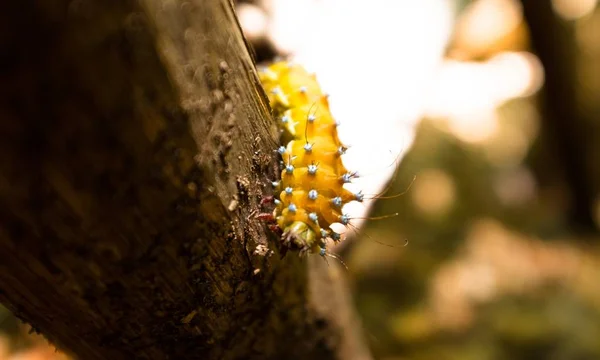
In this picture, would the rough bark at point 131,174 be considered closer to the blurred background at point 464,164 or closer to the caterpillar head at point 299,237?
the caterpillar head at point 299,237

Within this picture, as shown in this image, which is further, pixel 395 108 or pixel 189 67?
pixel 395 108

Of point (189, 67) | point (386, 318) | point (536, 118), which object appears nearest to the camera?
point (189, 67)

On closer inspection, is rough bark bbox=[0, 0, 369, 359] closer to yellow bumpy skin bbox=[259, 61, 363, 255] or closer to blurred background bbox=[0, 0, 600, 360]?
yellow bumpy skin bbox=[259, 61, 363, 255]

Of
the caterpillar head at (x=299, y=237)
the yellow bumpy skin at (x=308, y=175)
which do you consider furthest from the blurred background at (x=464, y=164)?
the caterpillar head at (x=299, y=237)

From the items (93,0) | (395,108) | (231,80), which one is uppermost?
(93,0)

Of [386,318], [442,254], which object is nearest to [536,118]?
[442,254]

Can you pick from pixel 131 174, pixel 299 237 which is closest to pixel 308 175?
pixel 299 237

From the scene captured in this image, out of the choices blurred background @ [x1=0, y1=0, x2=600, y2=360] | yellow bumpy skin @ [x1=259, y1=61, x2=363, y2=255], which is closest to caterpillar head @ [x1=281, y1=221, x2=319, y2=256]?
yellow bumpy skin @ [x1=259, y1=61, x2=363, y2=255]

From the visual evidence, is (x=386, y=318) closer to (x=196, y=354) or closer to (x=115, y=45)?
(x=196, y=354)
